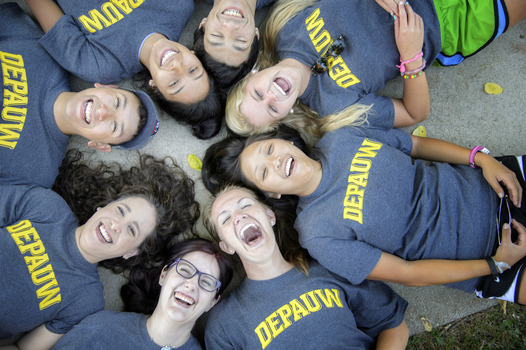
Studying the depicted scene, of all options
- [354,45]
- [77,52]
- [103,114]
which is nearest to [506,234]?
[354,45]

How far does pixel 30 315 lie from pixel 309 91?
2.95 m

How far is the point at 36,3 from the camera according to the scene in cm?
325

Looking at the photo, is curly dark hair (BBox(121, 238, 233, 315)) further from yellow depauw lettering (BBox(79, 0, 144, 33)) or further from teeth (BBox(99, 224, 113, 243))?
yellow depauw lettering (BBox(79, 0, 144, 33))

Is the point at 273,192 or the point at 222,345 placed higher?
the point at 273,192

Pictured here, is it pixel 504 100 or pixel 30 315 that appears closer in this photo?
pixel 30 315

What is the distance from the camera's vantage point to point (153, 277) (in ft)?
11.0

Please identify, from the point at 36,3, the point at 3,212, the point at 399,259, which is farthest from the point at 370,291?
the point at 36,3

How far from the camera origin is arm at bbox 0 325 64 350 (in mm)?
3021

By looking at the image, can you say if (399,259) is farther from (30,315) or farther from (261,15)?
(30,315)

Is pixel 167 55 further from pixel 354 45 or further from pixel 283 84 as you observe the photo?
pixel 354 45

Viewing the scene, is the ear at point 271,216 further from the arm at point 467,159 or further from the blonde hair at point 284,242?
the arm at point 467,159

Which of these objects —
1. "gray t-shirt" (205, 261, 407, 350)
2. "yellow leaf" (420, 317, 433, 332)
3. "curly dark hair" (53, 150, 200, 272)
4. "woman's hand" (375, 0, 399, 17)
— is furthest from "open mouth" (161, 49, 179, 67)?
"yellow leaf" (420, 317, 433, 332)

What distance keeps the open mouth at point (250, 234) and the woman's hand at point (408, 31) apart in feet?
6.30

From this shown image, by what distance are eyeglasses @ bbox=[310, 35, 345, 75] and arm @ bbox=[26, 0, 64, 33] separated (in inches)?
90.2
